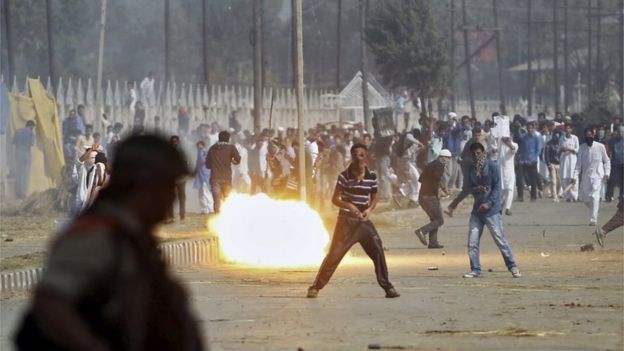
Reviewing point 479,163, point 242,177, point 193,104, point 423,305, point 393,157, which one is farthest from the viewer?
point 193,104

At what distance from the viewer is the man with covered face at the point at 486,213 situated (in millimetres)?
18438

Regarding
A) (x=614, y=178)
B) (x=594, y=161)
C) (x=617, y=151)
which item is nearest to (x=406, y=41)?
(x=614, y=178)

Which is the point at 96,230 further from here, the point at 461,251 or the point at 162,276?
the point at 461,251

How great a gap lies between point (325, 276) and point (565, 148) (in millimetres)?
23126

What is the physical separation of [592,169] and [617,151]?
588 cm

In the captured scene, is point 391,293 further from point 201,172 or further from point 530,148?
point 530,148

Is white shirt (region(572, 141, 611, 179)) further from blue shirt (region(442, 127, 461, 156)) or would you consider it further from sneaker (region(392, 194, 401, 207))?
blue shirt (region(442, 127, 461, 156))

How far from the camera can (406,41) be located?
60.2 meters

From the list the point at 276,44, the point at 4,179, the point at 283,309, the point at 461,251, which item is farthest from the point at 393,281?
the point at 276,44

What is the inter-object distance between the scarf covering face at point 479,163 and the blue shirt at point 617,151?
620 inches

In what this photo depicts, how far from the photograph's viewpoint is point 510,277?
1855 cm

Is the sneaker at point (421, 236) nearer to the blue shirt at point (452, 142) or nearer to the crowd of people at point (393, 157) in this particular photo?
the crowd of people at point (393, 157)

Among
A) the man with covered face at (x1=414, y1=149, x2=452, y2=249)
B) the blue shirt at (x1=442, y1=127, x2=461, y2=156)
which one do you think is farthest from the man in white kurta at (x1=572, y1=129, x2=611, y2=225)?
the blue shirt at (x1=442, y1=127, x2=461, y2=156)

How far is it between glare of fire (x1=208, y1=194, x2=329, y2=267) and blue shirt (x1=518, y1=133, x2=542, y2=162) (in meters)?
14.8
